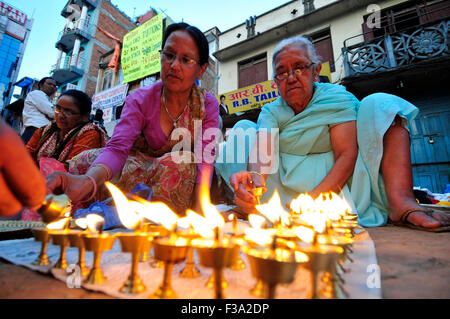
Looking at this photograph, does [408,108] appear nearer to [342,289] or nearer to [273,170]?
[273,170]

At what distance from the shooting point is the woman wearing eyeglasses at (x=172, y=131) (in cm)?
210

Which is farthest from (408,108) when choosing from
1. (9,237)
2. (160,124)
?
(9,237)

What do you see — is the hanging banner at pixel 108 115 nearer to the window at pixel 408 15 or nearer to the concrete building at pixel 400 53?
the concrete building at pixel 400 53

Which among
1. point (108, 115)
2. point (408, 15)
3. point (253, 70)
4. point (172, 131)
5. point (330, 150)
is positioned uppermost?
point (253, 70)

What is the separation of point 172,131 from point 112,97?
41.5ft

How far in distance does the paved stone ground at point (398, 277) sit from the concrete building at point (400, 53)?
7493mm

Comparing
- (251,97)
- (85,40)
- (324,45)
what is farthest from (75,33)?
(324,45)

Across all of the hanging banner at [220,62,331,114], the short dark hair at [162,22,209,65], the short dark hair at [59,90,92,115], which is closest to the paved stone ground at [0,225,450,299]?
the short dark hair at [162,22,209,65]

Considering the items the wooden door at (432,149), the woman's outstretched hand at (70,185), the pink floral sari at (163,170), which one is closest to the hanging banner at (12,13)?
the pink floral sari at (163,170)

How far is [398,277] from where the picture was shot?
85cm

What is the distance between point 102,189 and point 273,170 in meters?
1.84

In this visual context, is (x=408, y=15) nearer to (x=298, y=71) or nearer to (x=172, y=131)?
(x=298, y=71)

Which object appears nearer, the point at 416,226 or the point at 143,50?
the point at 416,226
